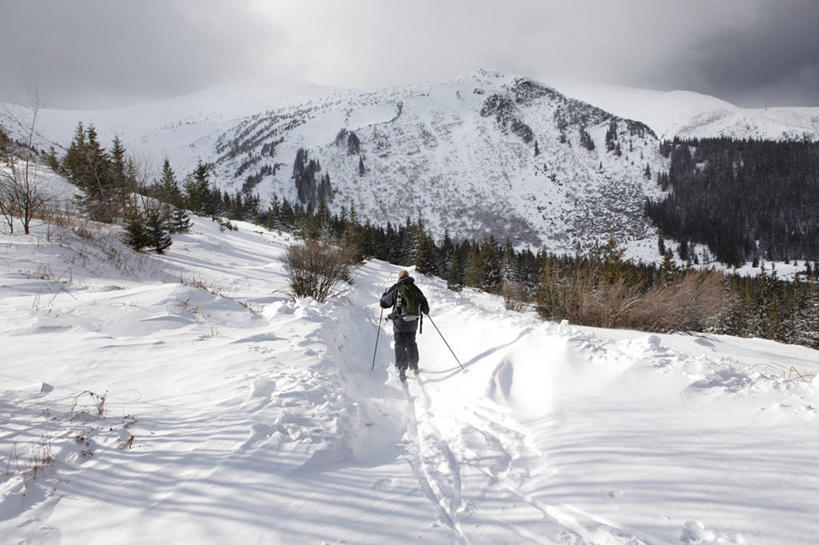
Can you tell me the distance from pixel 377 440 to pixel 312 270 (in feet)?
26.4

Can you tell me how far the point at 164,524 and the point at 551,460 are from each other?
279 cm

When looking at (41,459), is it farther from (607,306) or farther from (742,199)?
(742,199)

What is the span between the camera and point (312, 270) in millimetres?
10719

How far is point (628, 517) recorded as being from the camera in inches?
84.8

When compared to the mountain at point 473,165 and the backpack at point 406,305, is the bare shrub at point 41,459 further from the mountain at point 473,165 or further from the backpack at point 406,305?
the mountain at point 473,165

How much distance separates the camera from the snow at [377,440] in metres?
2.00

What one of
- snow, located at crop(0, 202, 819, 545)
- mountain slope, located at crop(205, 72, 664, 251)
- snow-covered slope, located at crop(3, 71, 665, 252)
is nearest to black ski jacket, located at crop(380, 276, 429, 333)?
snow, located at crop(0, 202, 819, 545)

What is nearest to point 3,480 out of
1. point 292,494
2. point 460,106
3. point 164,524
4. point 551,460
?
point 164,524

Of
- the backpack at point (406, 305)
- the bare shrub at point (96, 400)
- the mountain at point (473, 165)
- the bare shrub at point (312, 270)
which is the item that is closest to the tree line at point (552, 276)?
the bare shrub at point (312, 270)

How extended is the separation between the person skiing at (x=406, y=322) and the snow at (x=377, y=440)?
338 millimetres

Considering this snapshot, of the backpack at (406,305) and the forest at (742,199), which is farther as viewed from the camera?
the forest at (742,199)

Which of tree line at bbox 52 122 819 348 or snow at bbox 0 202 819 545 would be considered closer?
snow at bbox 0 202 819 545

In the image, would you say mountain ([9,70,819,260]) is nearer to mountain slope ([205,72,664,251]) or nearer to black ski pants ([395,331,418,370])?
mountain slope ([205,72,664,251])

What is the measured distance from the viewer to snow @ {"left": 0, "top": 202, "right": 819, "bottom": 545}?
6.56ft
